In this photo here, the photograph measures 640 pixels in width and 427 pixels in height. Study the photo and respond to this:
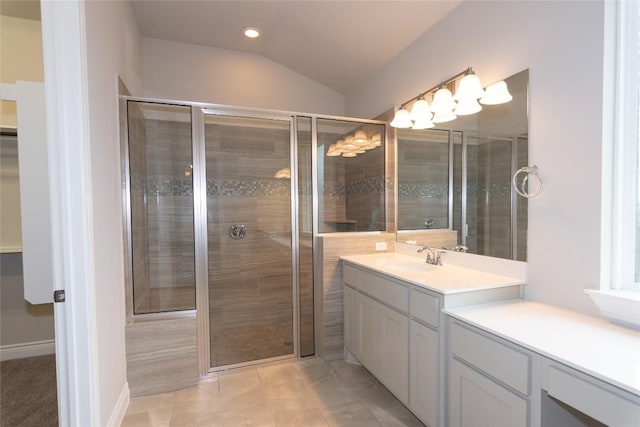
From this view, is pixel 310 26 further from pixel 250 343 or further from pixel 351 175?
pixel 250 343

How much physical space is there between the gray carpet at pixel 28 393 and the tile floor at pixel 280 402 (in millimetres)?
530

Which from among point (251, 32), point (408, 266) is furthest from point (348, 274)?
point (251, 32)

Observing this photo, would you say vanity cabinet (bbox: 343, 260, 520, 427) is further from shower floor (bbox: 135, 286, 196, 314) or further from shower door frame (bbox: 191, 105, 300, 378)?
shower floor (bbox: 135, 286, 196, 314)

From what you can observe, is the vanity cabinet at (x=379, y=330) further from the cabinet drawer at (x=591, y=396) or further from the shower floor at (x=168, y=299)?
the shower floor at (x=168, y=299)

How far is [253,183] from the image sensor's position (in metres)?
2.93

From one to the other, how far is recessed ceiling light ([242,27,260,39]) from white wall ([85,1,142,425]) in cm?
99

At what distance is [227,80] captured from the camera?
336cm

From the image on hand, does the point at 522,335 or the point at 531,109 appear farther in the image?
the point at 531,109

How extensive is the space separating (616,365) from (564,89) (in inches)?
48.3

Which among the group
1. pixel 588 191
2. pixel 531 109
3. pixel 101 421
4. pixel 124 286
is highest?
pixel 531 109

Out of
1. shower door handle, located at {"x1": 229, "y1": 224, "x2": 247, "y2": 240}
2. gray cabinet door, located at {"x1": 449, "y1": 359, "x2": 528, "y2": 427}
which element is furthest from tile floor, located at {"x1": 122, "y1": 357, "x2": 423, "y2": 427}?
shower door handle, located at {"x1": 229, "y1": 224, "x2": 247, "y2": 240}

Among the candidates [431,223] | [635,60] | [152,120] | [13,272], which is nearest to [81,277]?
[152,120]

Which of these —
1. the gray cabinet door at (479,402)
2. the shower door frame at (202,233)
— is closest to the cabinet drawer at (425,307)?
the gray cabinet door at (479,402)

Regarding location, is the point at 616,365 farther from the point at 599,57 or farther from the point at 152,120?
the point at 152,120
